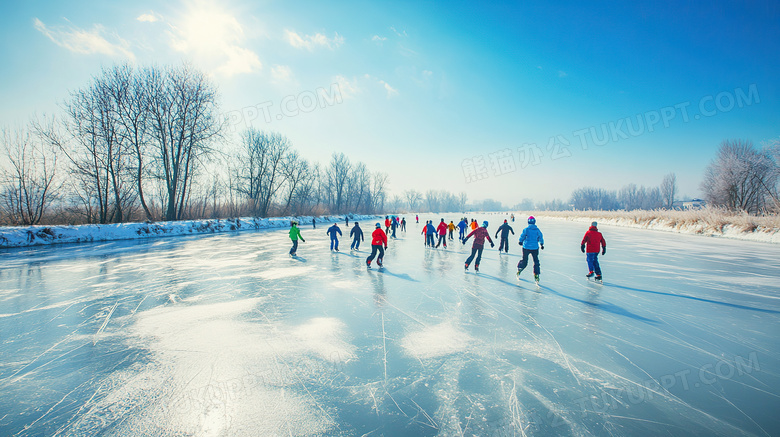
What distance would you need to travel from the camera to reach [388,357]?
3008 millimetres

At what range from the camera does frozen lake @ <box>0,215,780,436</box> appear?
209 centimetres

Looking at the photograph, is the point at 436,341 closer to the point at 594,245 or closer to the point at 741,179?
the point at 594,245

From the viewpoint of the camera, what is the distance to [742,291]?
5.62 meters

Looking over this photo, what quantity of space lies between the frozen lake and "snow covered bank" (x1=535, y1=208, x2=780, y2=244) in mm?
13432

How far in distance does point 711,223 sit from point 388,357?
25.0 meters

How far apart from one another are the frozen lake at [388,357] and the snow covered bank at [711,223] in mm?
13432

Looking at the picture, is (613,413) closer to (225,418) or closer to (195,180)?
(225,418)

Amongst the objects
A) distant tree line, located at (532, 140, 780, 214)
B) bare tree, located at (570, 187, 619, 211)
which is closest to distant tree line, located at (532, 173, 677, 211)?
bare tree, located at (570, 187, 619, 211)

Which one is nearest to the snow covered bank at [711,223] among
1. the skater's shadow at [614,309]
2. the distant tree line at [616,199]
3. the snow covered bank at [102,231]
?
the skater's shadow at [614,309]

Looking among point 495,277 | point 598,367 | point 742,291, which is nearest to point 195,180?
point 495,277

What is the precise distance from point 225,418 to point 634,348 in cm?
433

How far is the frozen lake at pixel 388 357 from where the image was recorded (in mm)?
2088

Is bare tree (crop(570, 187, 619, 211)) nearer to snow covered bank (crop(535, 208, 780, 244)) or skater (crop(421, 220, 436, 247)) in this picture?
snow covered bank (crop(535, 208, 780, 244))

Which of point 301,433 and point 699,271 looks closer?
point 301,433
